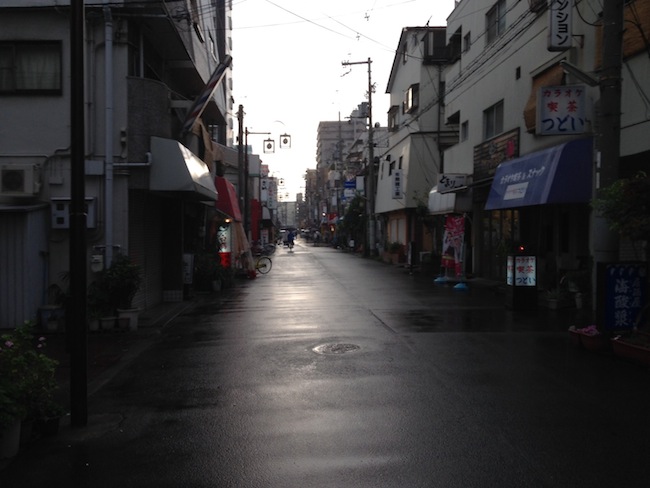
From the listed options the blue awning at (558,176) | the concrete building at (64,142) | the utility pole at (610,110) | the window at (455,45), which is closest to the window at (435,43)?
the window at (455,45)

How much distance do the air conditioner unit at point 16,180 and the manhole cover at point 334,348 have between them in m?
6.35

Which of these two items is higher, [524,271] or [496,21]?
[496,21]

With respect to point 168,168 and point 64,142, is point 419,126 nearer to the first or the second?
point 168,168

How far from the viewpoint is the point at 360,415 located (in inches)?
239

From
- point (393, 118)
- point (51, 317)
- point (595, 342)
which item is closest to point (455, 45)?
point (393, 118)

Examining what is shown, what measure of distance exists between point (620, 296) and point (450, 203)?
1552 centimetres

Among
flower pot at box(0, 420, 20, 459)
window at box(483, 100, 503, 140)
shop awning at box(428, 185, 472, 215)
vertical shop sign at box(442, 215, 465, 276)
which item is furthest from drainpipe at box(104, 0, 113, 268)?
shop awning at box(428, 185, 472, 215)

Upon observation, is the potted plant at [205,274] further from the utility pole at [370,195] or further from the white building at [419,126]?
the utility pole at [370,195]

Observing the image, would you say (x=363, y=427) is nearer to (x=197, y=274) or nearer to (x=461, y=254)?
(x=197, y=274)

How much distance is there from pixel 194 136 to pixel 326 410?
12.2 meters

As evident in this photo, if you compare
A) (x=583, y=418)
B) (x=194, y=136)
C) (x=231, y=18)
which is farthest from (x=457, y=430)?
(x=231, y=18)

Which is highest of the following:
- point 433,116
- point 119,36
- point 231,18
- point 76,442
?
point 231,18

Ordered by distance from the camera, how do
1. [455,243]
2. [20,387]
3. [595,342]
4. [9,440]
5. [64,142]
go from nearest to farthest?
[9,440] → [20,387] → [595,342] → [64,142] → [455,243]

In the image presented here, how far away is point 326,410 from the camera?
628cm
